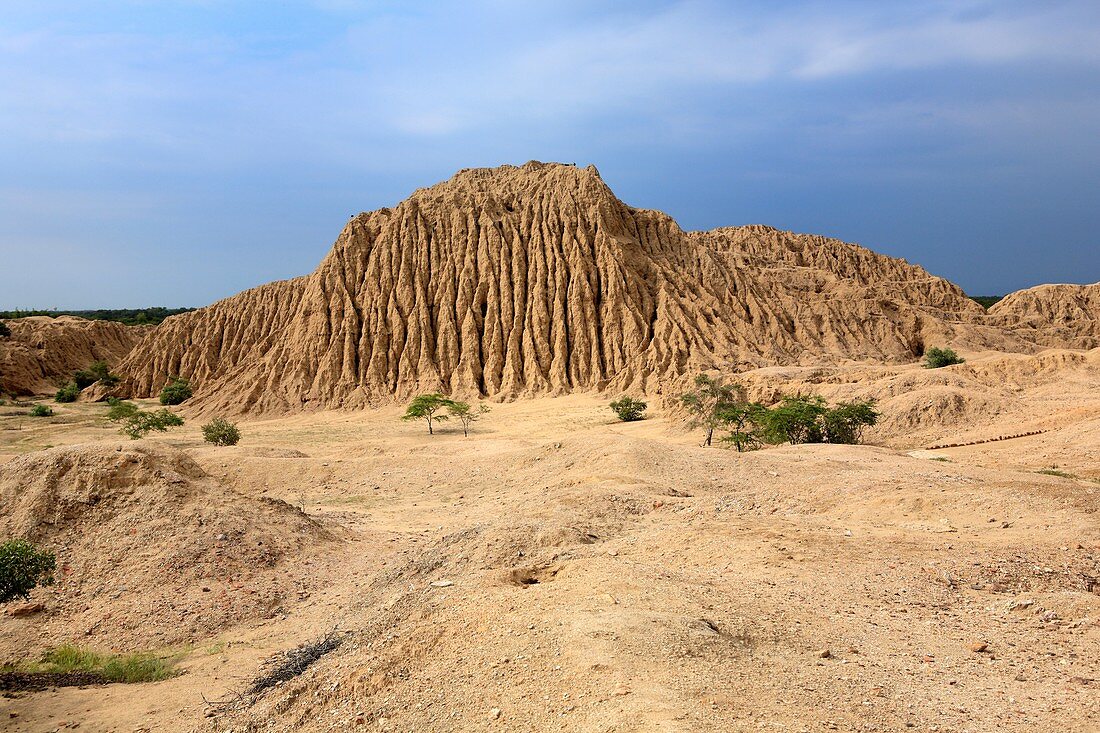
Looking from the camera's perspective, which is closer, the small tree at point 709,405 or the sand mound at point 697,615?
the sand mound at point 697,615

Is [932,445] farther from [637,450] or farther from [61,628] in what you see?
[61,628]

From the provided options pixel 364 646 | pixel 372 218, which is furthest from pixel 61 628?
pixel 372 218

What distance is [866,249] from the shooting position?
235 ft

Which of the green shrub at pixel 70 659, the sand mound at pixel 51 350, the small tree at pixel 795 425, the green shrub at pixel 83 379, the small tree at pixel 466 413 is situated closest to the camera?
the green shrub at pixel 70 659

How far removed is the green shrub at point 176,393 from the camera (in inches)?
1820

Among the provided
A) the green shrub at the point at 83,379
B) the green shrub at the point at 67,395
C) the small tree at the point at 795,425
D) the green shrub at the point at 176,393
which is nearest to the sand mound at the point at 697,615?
the small tree at the point at 795,425

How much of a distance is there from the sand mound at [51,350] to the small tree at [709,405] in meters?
55.5

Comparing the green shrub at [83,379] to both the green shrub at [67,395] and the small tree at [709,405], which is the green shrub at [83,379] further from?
the small tree at [709,405]

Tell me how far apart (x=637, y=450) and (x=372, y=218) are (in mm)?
37773

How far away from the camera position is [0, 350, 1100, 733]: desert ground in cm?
503

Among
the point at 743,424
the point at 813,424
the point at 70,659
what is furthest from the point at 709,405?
the point at 70,659

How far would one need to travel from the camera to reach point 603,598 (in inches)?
265

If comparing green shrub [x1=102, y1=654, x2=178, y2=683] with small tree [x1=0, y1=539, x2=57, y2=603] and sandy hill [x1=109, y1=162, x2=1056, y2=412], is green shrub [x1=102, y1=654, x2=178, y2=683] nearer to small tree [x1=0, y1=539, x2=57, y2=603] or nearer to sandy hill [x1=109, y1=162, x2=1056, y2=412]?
small tree [x1=0, y1=539, x2=57, y2=603]

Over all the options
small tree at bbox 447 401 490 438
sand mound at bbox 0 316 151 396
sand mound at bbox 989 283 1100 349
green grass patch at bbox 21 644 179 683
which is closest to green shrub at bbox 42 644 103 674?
green grass patch at bbox 21 644 179 683
